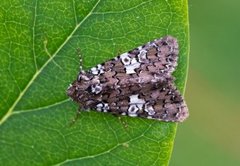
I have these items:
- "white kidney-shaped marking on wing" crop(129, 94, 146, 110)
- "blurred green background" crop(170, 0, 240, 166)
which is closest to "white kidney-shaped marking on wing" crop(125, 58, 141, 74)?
"white kidney-shaped marking on wing" crop(129, 94, 146, 110)

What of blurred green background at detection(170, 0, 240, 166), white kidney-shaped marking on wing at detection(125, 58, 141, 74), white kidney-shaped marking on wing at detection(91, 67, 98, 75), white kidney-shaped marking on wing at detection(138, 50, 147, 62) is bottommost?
blurred green background at detection(170, 0, 240, 166)

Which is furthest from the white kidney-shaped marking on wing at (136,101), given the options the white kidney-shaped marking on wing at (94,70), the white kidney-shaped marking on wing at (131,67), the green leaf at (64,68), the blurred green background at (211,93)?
the blurred green background at (211,93)

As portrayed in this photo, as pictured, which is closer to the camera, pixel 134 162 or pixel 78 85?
pixel 134 162

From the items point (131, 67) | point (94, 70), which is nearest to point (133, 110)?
point (131, 67)

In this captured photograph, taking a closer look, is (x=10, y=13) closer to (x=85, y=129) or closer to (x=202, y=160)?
(x=85, y=129)

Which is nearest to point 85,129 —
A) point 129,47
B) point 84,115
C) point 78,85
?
point 84,115

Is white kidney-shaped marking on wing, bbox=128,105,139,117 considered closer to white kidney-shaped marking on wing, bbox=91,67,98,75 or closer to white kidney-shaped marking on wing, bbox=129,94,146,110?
white kidney-shaped marking on wing, bbox=129,94,146,110

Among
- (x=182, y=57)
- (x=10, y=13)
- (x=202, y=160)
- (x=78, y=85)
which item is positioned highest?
(x=10, y=13)

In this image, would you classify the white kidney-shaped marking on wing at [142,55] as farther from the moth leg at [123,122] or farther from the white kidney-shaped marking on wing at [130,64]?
the moth leg at [123,122]
